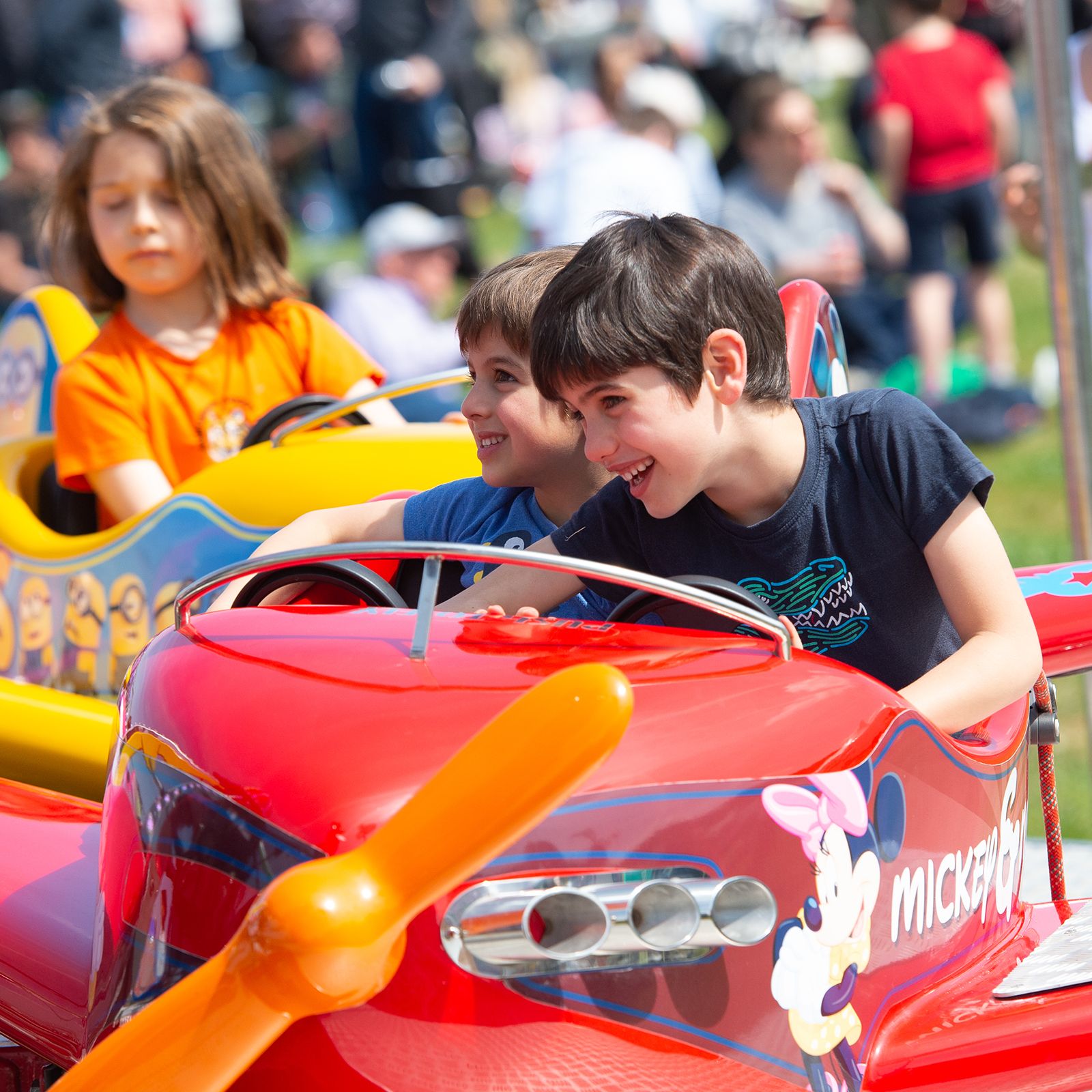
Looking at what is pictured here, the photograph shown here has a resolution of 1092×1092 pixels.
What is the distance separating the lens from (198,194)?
3.34 m

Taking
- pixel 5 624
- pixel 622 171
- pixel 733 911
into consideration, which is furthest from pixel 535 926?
pixel 622 171

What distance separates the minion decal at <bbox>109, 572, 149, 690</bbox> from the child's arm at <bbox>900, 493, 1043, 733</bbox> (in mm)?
1571

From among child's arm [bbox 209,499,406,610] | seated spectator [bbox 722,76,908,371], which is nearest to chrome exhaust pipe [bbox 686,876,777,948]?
child's arm [bbox 209,499,406,610]

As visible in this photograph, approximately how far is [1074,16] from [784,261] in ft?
6.22

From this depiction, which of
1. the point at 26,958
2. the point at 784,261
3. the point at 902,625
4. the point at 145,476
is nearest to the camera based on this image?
the point at 26,958

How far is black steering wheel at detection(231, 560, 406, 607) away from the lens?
1.88 meters

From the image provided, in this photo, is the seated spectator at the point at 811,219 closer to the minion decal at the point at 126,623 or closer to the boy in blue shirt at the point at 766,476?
the minion decal at the point at 126,623

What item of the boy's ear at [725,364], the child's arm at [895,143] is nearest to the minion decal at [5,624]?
the boy's ear at [725,364]

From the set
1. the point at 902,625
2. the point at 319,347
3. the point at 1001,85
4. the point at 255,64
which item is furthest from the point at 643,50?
the point at 902,625

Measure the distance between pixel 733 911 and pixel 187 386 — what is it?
227 centimetres

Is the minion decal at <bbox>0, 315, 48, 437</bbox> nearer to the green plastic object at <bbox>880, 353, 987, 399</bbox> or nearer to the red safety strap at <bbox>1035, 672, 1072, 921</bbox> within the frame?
the red safety strap at <bbox>1035, 672, 1072, 921</bbox>

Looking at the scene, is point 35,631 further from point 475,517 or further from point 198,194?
point 475,517

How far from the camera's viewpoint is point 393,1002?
1.30m

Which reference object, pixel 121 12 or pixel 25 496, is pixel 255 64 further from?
pixel 25 496
